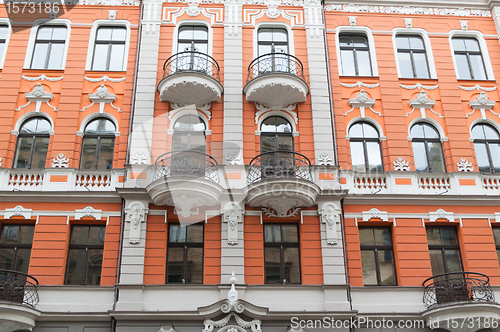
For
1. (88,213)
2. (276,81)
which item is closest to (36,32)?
(88,213)

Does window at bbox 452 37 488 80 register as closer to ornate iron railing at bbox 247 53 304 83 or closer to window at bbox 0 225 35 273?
ornate iron railing at bbox 247 53 304 83

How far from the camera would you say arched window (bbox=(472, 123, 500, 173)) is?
17014mm

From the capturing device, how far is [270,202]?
15.1 m

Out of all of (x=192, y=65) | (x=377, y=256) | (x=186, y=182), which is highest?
(x=192, y=65)

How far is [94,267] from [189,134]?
5.34 m

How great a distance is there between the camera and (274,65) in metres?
17.2

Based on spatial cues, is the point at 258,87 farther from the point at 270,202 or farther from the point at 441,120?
the point at 441,120

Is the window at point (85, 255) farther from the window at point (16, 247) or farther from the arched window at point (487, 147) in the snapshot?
the arched window at point (487, 147)

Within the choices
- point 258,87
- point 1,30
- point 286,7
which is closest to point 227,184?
point 258,87

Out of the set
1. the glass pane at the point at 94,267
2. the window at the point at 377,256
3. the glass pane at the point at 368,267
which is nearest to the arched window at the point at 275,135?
the window at the point at 377,256

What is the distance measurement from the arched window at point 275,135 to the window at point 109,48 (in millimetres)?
5907

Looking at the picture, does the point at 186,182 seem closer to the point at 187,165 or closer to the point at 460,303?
the point at 187,165

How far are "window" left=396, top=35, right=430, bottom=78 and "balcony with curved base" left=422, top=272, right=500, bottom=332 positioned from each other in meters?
7.75

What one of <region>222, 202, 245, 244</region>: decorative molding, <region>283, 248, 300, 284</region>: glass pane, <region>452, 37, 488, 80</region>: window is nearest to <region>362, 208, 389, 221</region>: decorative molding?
<region>283, 248, 300, 284</region>: glass pane
